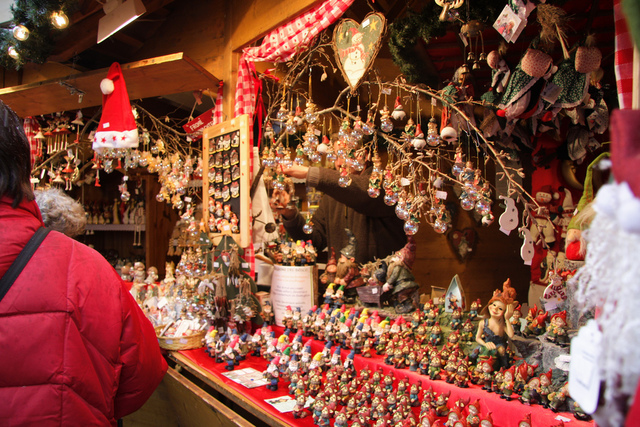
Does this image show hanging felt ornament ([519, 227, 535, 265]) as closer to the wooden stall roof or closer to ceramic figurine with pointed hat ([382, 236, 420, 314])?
ceramic figurine with pointed hat ([382, 236, 420, 314])

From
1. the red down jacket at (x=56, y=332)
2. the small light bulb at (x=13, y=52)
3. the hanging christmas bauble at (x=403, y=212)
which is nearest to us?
the red down jacket at (x=56, y=332)

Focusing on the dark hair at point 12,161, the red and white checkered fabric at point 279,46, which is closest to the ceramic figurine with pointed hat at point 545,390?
the dark hair at point 12,161

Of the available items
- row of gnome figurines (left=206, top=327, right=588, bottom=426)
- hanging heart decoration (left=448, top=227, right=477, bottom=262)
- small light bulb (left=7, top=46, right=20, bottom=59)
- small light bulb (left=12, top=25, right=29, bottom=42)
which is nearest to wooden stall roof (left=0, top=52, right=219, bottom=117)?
small light bulb (left=7, top=46, right=20, bottom=59)

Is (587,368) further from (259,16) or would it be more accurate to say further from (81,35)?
(81,35)

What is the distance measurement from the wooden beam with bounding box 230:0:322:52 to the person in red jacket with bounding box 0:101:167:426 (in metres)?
1.75

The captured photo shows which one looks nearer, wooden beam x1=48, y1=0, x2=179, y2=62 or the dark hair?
the dark hair

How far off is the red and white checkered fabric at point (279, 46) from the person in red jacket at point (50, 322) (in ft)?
5.14

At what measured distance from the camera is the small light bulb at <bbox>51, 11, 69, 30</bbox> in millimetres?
2676

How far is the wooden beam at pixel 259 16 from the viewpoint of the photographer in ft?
7.89

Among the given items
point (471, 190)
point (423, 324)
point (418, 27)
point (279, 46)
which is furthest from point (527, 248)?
point (279, 46)

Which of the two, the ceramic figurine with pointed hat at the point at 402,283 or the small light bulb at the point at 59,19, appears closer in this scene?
the ceramic figurine with pointed hat at the point at 402,283

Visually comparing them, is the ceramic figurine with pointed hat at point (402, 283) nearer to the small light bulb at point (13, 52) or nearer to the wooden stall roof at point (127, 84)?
the wooden stall roof at point (127, 84)

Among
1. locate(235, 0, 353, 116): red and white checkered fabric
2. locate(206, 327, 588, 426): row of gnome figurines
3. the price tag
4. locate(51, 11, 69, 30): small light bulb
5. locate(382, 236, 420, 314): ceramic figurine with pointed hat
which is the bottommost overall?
locate(206, 327, 588, 426): row of gnome figurines

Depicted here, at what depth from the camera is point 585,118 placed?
2.31 meters
